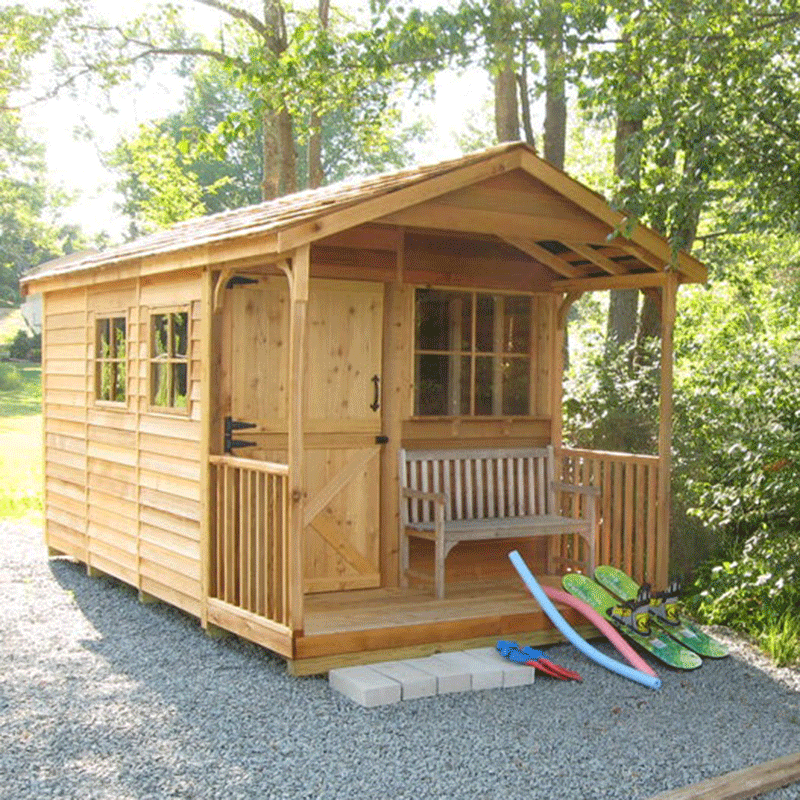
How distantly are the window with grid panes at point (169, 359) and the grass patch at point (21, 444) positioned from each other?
5.79m

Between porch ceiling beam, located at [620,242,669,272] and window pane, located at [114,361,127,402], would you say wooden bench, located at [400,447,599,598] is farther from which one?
window pane, located at [114,361,127,402]

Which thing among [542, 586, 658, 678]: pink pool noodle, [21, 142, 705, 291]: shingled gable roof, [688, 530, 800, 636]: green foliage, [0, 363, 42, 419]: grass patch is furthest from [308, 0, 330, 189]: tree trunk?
[0, 363, 42, 419]: grass patch

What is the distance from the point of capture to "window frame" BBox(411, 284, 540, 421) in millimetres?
8227

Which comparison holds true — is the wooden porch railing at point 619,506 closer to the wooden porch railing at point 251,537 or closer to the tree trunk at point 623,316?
the wooden porch railing at point 251,537

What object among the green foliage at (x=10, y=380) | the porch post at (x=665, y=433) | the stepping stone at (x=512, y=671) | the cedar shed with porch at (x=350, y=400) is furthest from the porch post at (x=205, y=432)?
the green foliage at (x=10, y=380)

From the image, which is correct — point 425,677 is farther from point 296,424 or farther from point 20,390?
point 20,390

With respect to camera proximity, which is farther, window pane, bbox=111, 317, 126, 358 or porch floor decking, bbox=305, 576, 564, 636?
window pane, bbox=111, 317, 126, 358

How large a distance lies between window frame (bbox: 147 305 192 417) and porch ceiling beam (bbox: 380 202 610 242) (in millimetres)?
1714

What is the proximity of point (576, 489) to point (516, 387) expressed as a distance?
100cm

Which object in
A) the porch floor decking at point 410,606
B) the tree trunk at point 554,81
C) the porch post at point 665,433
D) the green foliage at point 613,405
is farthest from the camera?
the green foliage at point 613,405

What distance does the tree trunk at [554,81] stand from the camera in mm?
9383

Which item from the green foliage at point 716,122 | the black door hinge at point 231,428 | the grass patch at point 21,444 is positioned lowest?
the grass patch at point 21,444

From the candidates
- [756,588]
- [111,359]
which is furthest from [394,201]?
[756,588]

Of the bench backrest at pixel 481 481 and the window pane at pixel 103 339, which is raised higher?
the window pane at pixel 103 339
